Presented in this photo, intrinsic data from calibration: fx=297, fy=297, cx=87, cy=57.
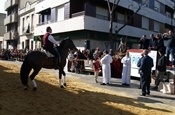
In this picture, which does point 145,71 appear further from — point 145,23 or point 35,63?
point 145,23

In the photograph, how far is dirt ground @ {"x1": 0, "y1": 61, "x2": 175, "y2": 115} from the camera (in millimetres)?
8805

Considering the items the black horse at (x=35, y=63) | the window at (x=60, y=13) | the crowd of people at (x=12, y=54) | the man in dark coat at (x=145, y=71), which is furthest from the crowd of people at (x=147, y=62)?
the crowd of people at (x=12, y=54)

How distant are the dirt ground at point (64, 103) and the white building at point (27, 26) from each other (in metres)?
33.0

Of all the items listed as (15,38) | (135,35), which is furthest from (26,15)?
(135,35)

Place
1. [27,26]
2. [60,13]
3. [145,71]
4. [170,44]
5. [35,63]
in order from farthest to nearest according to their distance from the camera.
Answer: [27,26] → [60,13] → [170,44] → [145,71] → [35,63]

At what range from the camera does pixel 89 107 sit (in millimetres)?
9719

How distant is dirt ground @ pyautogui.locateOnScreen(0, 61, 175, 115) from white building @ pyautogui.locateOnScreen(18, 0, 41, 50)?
33015 mm

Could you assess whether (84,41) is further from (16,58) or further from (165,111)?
(165,111)

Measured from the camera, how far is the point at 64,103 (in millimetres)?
9781

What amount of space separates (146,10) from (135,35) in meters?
5.91

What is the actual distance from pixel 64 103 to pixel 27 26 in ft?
134

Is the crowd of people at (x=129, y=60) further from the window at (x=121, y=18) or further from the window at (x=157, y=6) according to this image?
the window at (x=157, y=6)

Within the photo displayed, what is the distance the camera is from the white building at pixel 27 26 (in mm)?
46438

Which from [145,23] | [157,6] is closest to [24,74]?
[145,23]
